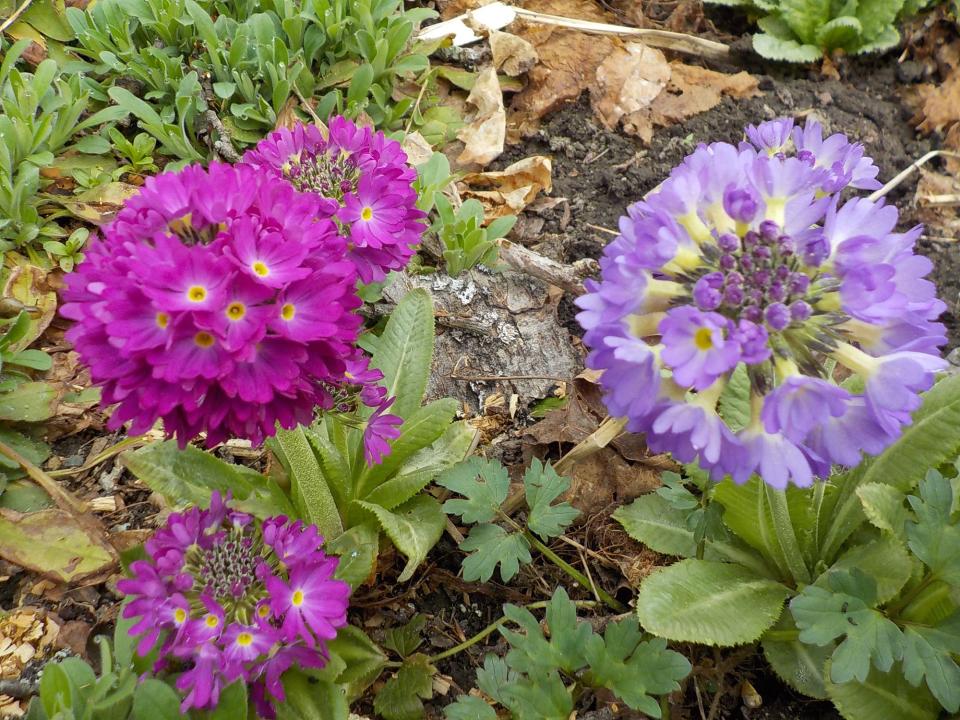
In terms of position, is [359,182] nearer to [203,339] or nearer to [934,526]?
[203,339]

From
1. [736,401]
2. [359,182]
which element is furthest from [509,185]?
[736,401]

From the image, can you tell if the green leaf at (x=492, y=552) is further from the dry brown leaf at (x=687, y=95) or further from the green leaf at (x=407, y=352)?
the dry brown leaf at (x=687, y=95)

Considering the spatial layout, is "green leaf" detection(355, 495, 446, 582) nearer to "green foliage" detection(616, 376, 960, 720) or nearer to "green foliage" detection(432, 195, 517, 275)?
"green foliage" detection(616, 376, 960, 720)

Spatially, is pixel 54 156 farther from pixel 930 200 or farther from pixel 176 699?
pixel 930 200

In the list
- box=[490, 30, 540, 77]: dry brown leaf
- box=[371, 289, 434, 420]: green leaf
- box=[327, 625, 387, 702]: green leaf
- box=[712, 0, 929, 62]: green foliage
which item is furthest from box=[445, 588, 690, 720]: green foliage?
box=[712, 0, 929, 62]: green foliage

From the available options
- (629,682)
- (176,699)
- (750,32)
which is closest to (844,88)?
(750,32)
